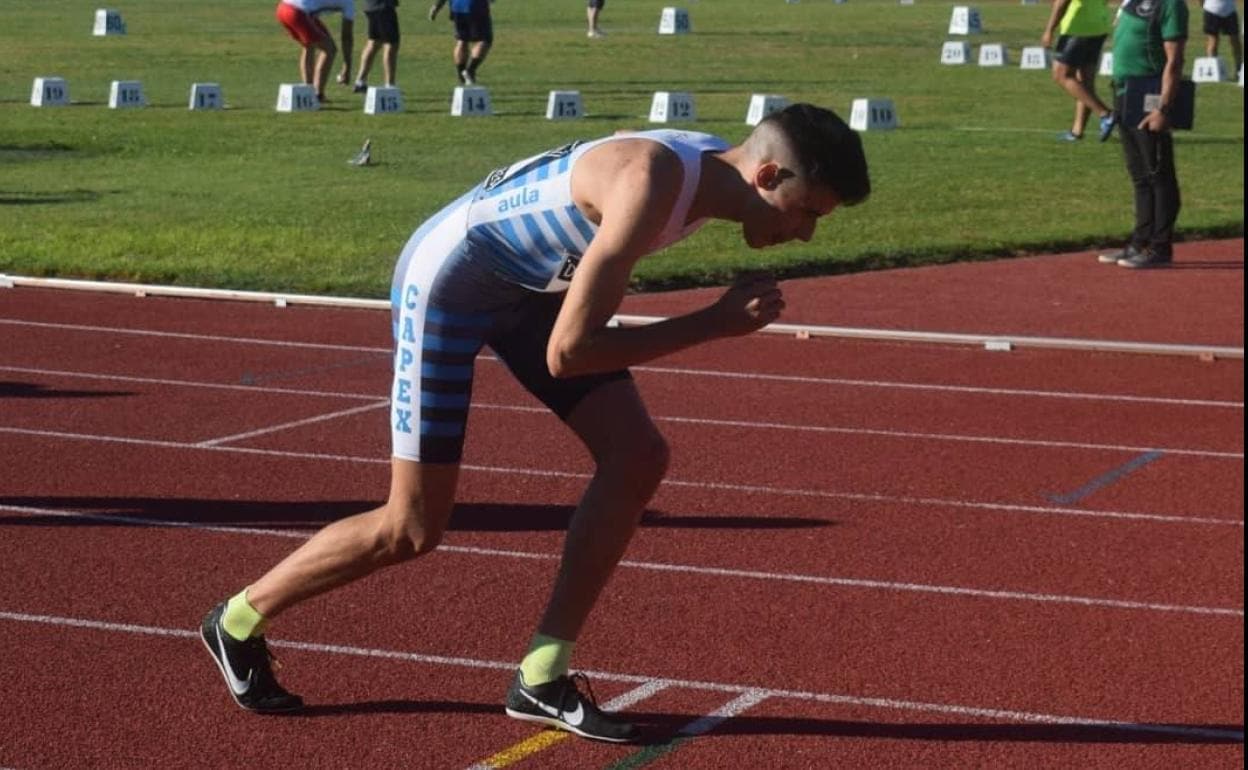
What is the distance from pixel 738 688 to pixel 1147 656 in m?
1.31

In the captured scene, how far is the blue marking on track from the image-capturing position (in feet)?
29.6

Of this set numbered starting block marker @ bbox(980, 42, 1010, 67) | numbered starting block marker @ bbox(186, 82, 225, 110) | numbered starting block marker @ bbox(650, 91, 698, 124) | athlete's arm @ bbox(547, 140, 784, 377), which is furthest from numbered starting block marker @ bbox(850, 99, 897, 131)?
athlete's arm @ bbox(547, 140, 784, 377)

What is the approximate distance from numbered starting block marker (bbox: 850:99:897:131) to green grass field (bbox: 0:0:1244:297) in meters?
0.32

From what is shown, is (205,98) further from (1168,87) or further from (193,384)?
(193,384)

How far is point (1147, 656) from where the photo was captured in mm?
6746

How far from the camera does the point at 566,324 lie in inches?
204

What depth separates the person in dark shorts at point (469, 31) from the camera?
93.5 ft

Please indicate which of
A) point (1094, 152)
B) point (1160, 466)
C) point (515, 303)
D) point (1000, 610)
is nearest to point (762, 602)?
point (1000, 610)

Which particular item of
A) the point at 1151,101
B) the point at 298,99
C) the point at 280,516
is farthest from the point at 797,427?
the point at 298,99

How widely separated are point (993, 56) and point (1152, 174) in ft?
67.9

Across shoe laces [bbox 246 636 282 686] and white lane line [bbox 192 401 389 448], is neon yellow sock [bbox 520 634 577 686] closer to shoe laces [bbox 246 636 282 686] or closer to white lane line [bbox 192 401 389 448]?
shoe laces [bbox 246 636 282 686]

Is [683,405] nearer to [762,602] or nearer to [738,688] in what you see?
[762,602]

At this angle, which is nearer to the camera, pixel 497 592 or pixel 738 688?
pixel 738 688

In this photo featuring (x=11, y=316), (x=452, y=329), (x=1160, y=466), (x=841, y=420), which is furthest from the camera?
(x=11, y=316)
